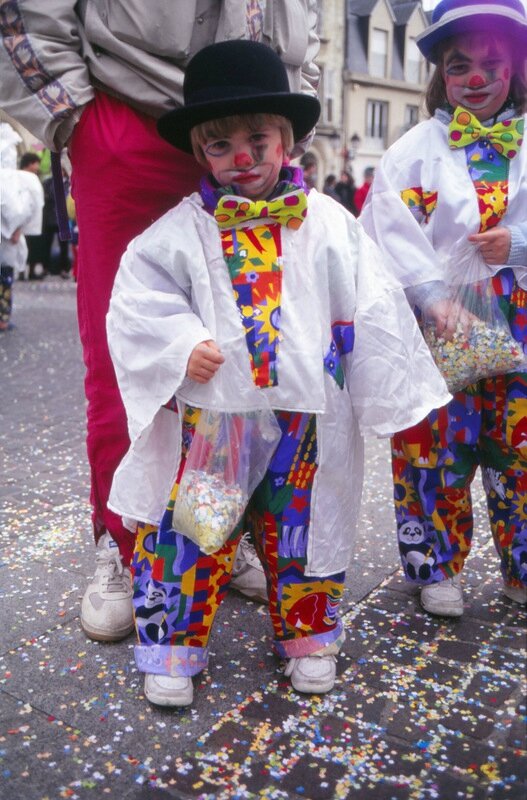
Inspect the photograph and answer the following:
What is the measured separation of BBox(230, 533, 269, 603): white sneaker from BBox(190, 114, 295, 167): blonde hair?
1244 millimetres

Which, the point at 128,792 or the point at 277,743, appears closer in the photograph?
the point at 128,792

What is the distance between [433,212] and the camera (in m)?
2.39

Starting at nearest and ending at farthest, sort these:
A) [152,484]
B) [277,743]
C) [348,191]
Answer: [277,743] < [152,484] < [348,191]

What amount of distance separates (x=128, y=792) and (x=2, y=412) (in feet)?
12.0

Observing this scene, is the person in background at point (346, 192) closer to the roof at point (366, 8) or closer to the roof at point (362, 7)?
the roof at point (366, 8)

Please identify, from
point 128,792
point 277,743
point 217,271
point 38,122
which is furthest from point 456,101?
point 128,792

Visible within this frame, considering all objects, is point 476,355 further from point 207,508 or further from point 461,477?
point 207,508

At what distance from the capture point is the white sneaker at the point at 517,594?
266 cm

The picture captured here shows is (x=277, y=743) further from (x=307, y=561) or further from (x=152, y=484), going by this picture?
(x=152, y=484)

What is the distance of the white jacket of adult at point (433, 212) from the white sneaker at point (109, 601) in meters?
1.20

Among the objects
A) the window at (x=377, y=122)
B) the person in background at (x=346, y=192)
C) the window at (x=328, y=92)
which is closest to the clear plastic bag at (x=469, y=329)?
the person in background at (x=346, y=192)

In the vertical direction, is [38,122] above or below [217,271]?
above

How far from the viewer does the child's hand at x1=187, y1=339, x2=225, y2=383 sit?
1.94m

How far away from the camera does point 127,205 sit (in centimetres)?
232
